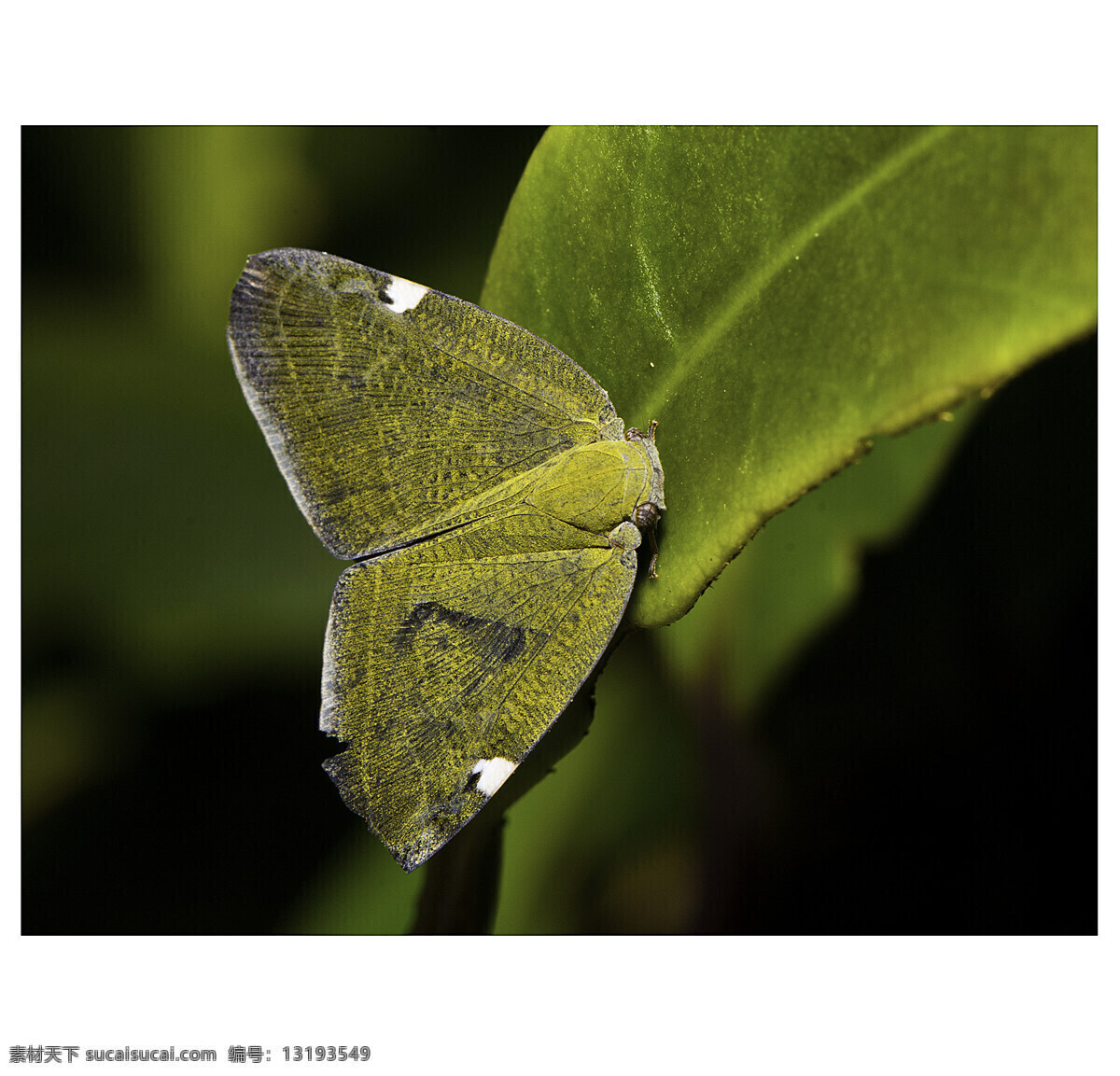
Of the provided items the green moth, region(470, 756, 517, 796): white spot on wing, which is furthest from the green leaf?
region(470, 756, 517, 796): white spot on wing

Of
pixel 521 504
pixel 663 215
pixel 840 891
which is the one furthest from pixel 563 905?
pixel 663 215

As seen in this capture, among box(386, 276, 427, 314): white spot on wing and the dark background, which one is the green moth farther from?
the dark background

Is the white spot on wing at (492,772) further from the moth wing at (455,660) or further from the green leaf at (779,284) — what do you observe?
the green leaf at (779,284)

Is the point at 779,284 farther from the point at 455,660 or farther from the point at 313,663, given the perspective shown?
the point at 313,663

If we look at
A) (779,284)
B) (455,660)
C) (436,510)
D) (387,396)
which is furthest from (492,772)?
(779,284)

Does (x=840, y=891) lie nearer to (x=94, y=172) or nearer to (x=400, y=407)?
(x=400, y=407)

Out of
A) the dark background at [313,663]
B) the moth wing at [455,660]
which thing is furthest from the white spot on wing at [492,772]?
the dark background at [313,663]
